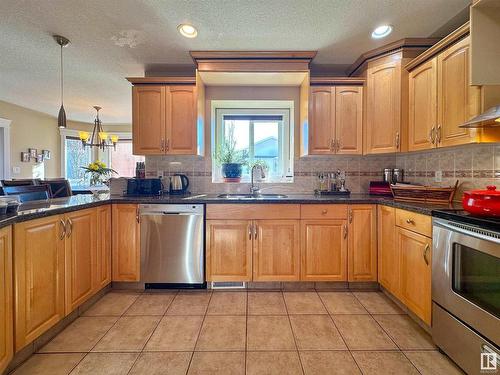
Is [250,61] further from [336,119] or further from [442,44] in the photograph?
[442,44]

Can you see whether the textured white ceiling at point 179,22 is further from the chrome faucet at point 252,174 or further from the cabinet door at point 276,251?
the cabinet door at point 276,251

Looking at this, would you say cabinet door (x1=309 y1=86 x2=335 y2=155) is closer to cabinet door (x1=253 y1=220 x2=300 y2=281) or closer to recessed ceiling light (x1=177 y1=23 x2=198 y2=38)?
cabinet door (x1=253 y1=220 x2=300 y2=281)

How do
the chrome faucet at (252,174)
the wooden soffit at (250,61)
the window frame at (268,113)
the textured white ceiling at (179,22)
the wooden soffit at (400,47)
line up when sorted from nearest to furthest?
the textured white ceiling at (179,22) < the wooden soffit at (400,47) < the wooden soffit at (250,61) < the chrome faucet at (252,174) < the window frame at (268,113)

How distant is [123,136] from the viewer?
Result: 6.94 m

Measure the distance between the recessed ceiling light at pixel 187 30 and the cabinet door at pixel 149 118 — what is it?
68 centimetres

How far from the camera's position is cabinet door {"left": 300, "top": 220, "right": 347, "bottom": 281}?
8.19ft

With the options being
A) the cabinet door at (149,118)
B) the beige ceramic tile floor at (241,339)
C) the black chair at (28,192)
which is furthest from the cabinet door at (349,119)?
the black chair at (28,192)

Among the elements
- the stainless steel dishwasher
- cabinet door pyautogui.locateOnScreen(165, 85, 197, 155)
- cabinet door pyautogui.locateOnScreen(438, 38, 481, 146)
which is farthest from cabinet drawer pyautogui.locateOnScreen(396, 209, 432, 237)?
cabinet door pyautogui.locateOnScreen(165, 85, 197, 155)

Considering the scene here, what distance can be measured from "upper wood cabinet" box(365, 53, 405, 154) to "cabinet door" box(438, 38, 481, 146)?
478mm

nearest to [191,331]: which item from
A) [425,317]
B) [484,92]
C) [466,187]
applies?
[425,317]

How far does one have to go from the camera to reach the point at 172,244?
8.21 feet

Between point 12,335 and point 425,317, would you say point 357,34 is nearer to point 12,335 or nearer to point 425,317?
point 425,317

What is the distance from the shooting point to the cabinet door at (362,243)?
8.20 ft

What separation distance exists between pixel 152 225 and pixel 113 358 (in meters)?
1.14
